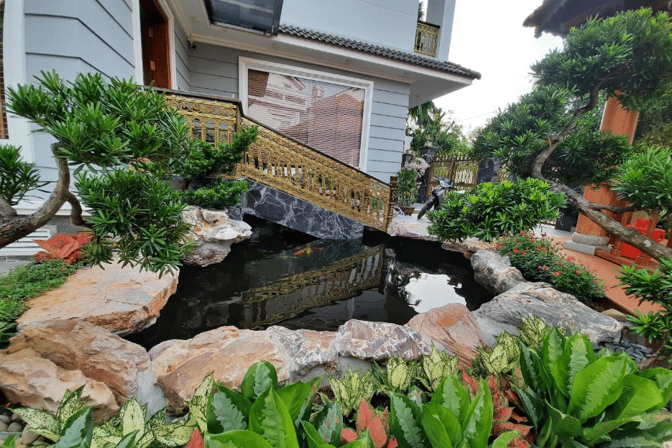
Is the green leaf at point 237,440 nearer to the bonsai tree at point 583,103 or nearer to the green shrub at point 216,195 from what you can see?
the bonsai tree at point 583,103

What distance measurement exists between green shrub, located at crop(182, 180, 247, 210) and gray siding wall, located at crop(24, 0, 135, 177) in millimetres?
1473

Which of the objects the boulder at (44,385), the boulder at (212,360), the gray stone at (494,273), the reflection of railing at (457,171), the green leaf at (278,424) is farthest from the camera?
the reflection of railing at (457,171)

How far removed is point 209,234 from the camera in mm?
3967

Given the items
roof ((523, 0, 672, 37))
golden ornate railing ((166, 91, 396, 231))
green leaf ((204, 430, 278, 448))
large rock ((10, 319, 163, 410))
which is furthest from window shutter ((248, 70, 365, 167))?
green leaf ((204, 430, 278, 448))

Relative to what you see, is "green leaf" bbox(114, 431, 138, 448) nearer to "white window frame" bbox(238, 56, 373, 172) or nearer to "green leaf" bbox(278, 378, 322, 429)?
"green leaf" bbox(278, 378, 322, 429)

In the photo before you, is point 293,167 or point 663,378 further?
point 293,167

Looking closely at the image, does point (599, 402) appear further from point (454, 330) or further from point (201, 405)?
Answer: point (201, 405)

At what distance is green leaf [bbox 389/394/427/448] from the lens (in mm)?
999

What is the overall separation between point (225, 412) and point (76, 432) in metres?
0.45

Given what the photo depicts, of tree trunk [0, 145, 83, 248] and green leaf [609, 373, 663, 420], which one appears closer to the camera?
green leaf [609, 373, 663, 420]

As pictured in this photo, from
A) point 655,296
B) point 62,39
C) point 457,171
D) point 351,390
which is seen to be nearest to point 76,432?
point 351,390

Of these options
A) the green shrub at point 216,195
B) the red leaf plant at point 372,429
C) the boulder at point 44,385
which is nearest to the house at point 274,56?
the green shrub at point 216,195

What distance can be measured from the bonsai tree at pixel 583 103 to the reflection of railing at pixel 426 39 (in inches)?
241

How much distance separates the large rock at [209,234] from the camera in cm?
389
